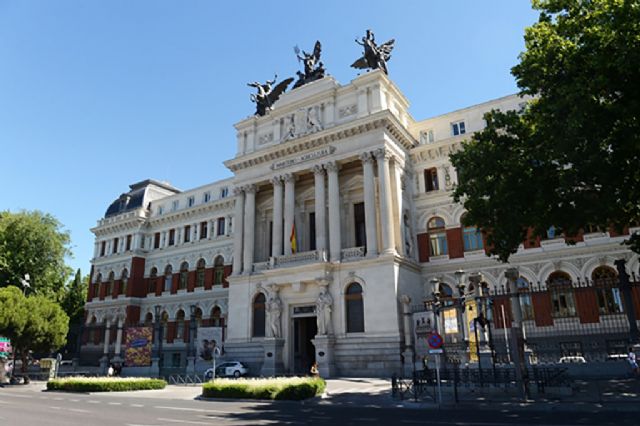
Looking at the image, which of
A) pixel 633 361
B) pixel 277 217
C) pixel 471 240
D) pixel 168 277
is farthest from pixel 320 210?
pixel 168 277

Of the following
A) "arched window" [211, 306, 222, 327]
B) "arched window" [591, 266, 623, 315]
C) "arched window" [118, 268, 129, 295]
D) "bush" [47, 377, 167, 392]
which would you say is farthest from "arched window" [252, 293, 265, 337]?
"arched window" [118, 268, 129, 295]

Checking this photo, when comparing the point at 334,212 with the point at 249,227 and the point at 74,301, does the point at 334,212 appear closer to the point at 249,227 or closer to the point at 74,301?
the point at 249,227

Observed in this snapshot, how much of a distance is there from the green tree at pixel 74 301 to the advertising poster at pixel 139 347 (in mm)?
34692

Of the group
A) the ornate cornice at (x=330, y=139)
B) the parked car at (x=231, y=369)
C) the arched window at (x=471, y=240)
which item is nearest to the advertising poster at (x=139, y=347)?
the parked car at (x=231, y=369)

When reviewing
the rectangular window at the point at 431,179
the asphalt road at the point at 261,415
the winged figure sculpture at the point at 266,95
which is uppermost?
the winged figure sculpture at the point at 266,95

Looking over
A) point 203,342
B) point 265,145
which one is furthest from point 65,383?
point 265,145

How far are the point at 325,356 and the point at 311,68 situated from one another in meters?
24.0

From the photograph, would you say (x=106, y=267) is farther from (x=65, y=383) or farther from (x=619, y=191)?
(x=619, y=191)

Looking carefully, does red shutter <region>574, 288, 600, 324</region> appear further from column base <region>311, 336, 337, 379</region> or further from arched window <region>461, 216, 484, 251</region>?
column base <region>311, 336, 337, 379</region>

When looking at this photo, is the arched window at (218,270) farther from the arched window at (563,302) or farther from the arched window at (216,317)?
the arched window at (563,302)

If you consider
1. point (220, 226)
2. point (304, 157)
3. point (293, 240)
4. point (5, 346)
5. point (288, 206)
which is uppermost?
point (304, 157)

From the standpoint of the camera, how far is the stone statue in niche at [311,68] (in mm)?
38531

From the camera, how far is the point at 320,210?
3375cm

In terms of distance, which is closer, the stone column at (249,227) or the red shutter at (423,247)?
the red shutter at (423,247)
